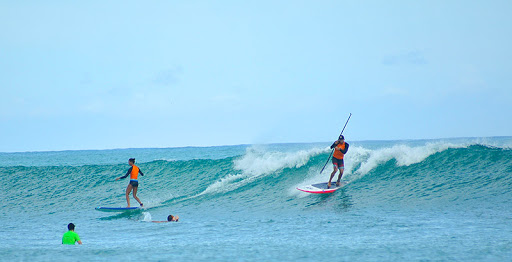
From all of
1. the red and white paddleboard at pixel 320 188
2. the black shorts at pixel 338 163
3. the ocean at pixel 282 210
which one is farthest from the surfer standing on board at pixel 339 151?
the ocean at pixel 282 210

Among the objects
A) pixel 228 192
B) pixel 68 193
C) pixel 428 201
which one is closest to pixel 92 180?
pixel 68 193

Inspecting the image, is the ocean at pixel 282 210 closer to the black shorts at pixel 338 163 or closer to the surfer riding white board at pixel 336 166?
the surfer riding white board at pixel 336 166

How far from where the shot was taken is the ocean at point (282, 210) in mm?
8828

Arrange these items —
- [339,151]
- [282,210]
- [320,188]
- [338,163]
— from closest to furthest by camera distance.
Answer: [282,210]
[339,151]
[338,163]
[320,188]

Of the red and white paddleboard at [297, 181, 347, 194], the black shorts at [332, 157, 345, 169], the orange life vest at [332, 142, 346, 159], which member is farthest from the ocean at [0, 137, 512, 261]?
the orange life vest at [332, 142, 346, 159]

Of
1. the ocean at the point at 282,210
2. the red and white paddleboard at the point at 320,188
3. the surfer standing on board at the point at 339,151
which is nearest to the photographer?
the ocean at the point at 282,210

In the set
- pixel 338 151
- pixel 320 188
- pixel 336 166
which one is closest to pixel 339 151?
pixel 338 151

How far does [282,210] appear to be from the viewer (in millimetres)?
14039

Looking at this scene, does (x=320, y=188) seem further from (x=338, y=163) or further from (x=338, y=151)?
(x=338, y=151)

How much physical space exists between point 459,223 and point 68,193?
1537cm

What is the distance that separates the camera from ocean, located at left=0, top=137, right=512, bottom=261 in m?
8.83

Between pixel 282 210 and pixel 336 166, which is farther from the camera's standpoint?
Result: pixel 336 166

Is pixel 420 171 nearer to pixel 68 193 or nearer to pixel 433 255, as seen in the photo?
pixel 433 255

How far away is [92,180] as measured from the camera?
23.2m
